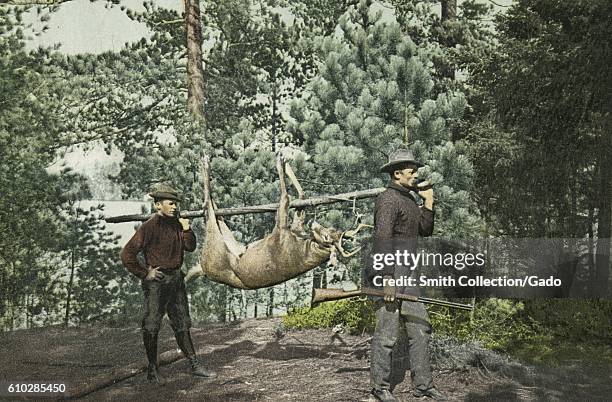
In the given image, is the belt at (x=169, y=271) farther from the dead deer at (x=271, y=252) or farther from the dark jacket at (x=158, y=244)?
the dead deer at (x=271, y=252)

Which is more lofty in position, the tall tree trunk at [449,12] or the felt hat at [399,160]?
the tall tree trunk at [449,12]

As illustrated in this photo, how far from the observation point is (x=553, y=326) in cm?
977

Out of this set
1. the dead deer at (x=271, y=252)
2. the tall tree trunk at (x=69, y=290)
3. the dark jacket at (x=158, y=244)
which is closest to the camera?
the dead deer at (x=271, y=252)

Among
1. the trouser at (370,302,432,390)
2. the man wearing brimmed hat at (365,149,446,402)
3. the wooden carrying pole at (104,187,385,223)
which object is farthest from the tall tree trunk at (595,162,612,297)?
the trouser at (370,302,432,390)

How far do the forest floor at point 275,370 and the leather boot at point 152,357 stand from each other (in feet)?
0.36

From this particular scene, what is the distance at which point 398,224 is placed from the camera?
6809 mm

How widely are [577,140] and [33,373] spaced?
741 centimetres

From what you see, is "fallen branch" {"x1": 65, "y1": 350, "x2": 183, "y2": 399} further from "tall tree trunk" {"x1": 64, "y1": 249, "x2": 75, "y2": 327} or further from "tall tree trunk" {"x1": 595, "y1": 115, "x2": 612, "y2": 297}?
"tall tree trunk" {"x1": 595, "y1": 115, "x2": 612, "y2": 297}

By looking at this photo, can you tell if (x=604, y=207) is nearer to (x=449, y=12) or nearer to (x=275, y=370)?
(x=449, y=12)

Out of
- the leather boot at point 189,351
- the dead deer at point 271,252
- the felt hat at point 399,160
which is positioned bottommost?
the leather boot at point 189,351

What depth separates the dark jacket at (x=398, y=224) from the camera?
673cm

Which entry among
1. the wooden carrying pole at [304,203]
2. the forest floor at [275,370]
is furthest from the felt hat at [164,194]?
the forest floor at [275,370]

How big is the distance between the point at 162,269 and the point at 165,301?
363 mm

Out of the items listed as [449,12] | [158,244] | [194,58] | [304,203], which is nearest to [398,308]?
[304,203]
